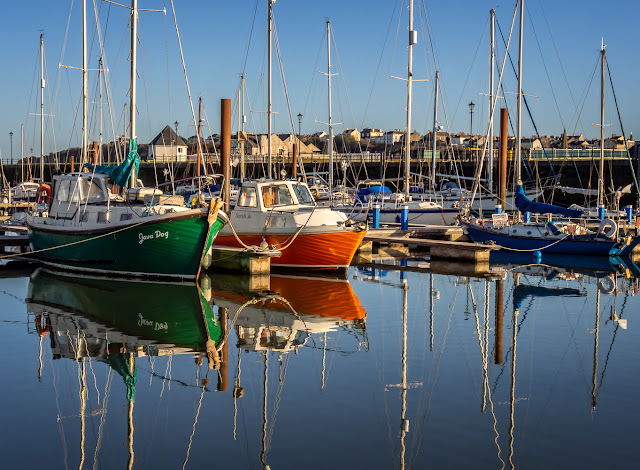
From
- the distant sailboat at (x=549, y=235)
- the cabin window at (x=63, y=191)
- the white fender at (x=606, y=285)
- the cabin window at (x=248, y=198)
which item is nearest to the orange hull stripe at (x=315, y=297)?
the cabin window at (x=248, y=198)

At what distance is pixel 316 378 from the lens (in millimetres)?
11453

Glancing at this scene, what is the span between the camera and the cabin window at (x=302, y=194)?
75.9 ft

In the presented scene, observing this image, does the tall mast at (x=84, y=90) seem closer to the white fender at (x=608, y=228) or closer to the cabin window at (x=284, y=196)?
the cabin window at (x=284, y=196)

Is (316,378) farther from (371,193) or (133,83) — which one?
(371,193)

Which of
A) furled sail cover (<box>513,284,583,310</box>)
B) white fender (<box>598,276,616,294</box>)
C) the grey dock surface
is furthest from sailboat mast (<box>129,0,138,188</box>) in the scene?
white fender (<box>598,276,616,294</box>)

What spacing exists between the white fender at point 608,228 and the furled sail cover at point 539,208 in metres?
2.93

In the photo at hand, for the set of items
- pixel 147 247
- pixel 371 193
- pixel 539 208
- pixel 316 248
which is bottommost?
pixel 316 248

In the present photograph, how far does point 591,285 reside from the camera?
830 inches

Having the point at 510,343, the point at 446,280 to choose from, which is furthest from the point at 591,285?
the point at 510,343

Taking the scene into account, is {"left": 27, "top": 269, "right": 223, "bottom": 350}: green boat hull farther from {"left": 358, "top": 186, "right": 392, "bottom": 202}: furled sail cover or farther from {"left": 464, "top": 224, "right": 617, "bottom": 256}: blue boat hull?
{"left": 358, "top": 186, "right": 392, "bottom": 202}: furled sail cover

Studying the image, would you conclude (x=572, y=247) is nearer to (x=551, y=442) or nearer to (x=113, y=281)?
(x=113, y=281)

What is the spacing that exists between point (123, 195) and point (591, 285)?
12980 millimetres

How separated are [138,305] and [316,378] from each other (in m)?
6.84

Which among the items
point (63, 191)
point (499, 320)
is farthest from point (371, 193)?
point (499, 320)
